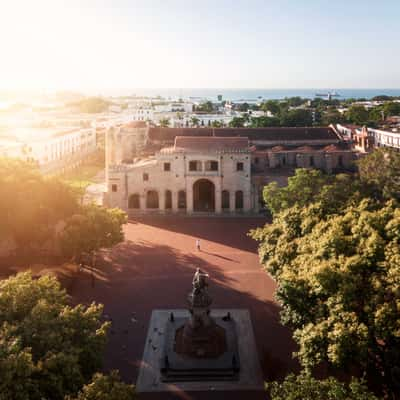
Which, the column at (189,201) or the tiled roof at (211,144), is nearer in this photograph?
the column at (189,201)

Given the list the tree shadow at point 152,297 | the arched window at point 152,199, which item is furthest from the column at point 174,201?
the tree shadow at point 152,297

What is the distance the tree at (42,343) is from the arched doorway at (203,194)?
39755mm

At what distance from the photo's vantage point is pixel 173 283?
35.3 m

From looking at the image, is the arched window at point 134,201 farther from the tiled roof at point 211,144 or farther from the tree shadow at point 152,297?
the tree shadow at point 152,297

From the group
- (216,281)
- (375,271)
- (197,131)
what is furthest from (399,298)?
(197,131)

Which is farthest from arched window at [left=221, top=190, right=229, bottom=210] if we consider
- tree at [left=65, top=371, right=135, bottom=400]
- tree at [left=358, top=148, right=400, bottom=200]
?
tree at [left=65, top=371, right=135, bottom=400]

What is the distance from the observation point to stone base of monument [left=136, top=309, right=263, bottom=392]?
22922 mm

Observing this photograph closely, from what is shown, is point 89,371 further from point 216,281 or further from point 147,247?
point 147,247

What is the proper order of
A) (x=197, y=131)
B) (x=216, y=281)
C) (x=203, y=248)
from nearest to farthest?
(x=216, y=281)
(x=203, y=248)
(x=197, y=131)

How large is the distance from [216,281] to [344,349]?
17.9 metres

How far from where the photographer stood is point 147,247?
44.6 meters

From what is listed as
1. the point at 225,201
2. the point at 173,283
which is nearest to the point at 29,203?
the point at 173,283

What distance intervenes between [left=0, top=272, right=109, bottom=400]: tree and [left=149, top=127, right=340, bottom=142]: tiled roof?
170 feet

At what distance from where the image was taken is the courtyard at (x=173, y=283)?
2620cm
